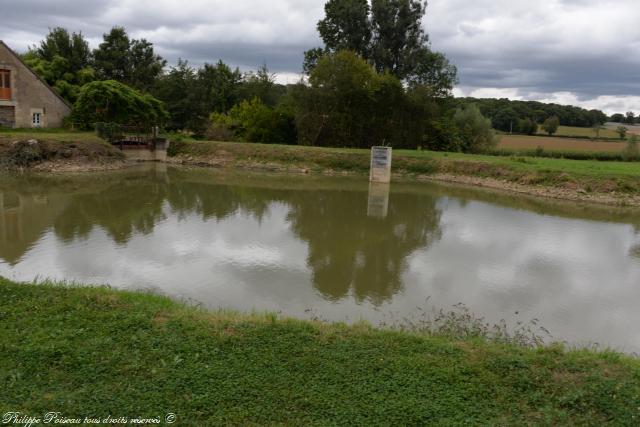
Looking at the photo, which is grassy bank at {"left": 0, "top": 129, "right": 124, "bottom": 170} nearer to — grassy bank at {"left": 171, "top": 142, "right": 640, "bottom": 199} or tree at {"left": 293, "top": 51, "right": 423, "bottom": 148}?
grassy bank at {"left": 171, "top": 142, "right": 640, "bottom": 199}

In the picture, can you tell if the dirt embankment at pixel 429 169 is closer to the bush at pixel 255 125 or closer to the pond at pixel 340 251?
the pond at pixel 340 251

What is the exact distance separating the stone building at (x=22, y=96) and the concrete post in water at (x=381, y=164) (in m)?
22.8

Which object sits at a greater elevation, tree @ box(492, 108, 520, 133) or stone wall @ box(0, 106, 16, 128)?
tree @ box(492, 108, 520, 133)

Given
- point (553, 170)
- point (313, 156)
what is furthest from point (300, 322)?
point (313, 156)

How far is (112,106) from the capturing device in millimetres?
33438

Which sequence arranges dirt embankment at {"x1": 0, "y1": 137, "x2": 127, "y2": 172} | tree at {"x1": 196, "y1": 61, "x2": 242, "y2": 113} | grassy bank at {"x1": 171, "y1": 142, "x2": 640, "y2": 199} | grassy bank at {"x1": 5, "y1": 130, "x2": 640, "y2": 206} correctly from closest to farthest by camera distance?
grassy bank at {"x1": 5, "y1": 130, "x2": 640, "y2": 206}
grassy bank at {"x1": 171, "y1": 142, "x2": 640, "y2": 199}
dirt embankment at {"x1": 0, "y1": 137, "x2": 127, "y2": 172}
tree at {"x1": 196, "y1": 61, "x2": 242, "y2": 113}

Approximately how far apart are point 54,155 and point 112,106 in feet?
24.5

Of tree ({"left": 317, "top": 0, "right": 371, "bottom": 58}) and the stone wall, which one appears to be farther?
tree ({"left": 317, "top": 0, "right": 371, "bottom": 58})

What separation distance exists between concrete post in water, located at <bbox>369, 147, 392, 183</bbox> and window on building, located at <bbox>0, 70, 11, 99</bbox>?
23640mm


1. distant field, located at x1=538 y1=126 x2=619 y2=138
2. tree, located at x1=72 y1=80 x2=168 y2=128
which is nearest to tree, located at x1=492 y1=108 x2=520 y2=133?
distant field, located at x1=538 y1=126 x2=619 y2=138

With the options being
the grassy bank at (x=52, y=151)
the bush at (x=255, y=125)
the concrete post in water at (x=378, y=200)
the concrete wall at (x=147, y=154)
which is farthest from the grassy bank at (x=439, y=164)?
the grassy bank at (x=52, y=151)

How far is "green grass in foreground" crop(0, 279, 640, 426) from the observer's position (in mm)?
4793

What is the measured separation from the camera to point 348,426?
15.2ft

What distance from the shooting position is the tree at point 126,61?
45531mm
